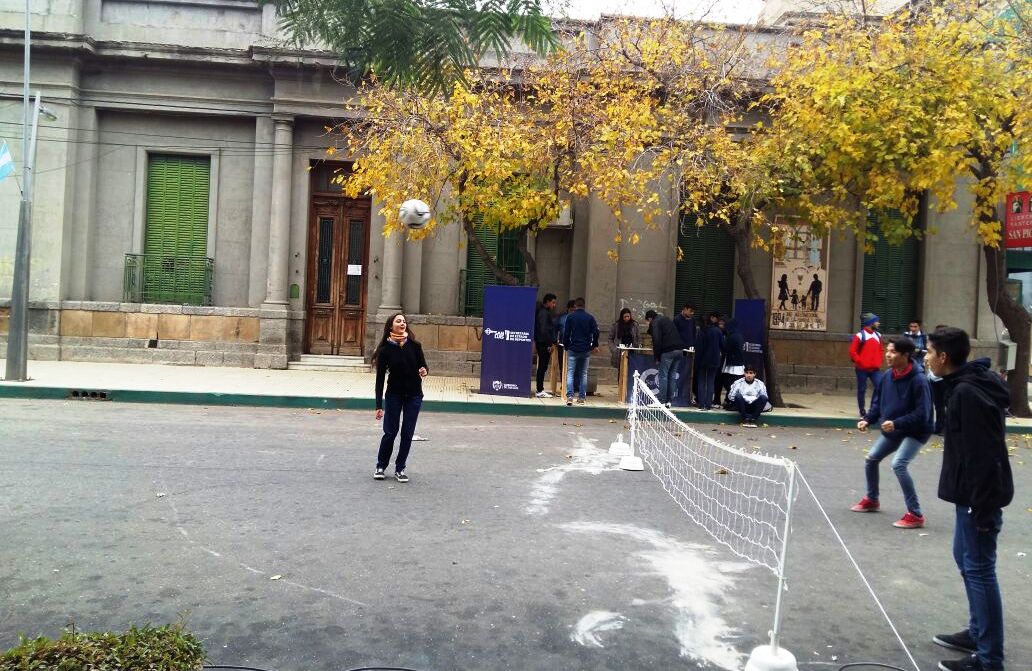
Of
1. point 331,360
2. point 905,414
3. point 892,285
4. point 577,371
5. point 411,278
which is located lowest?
point 331,360

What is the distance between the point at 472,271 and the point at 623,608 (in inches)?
603

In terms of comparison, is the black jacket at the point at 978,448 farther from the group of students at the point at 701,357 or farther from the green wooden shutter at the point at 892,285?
the green wooden shutter at the point at 892,285

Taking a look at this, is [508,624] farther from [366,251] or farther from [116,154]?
[116,154]

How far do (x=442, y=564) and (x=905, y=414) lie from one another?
440 centimetres

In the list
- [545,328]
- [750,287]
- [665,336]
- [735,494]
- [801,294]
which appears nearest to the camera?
[735,494]

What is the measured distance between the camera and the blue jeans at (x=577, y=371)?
15.8 m

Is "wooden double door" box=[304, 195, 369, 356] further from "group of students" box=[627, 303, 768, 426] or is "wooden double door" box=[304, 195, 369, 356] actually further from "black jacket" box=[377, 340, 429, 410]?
"black jacket" box=[377, 340, 429, 410]

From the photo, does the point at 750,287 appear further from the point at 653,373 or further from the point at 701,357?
the point at 653,373

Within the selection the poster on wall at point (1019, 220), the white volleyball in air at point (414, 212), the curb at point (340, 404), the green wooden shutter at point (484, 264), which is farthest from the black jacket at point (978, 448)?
the green wooden shutter at point (484, 264)

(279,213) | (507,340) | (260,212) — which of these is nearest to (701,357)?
(507,340)

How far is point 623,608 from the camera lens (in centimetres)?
526

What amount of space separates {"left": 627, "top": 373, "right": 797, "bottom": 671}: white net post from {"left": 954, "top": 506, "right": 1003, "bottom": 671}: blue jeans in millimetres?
918

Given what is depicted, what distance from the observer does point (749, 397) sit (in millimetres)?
14789

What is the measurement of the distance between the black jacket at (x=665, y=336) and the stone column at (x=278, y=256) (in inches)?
334
